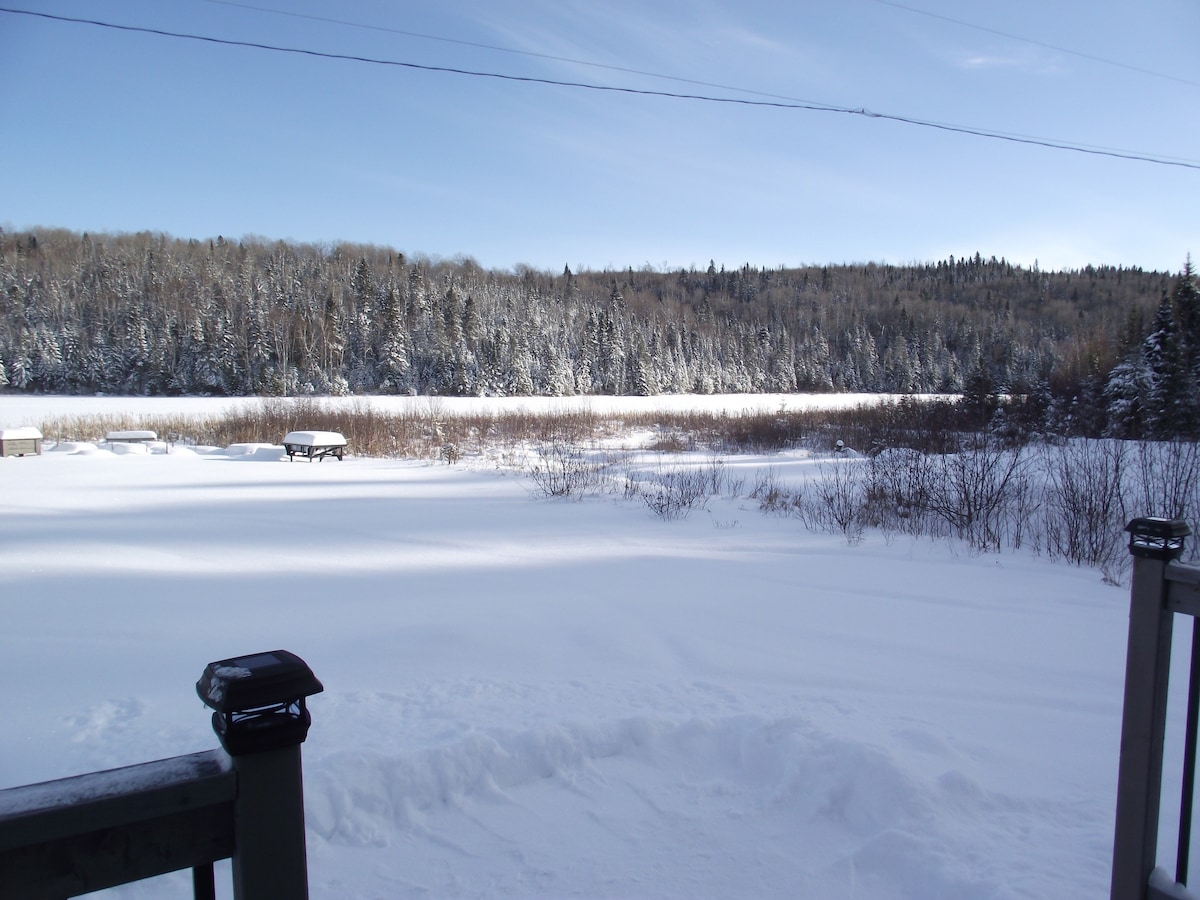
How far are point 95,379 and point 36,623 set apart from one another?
5998 centimetres

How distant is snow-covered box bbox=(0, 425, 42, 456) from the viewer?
54.9 ft

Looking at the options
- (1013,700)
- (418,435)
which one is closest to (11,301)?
(418,435)

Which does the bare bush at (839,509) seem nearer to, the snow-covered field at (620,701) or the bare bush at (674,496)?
the snow-covered field at (620,701)

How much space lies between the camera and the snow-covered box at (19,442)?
54.9ft

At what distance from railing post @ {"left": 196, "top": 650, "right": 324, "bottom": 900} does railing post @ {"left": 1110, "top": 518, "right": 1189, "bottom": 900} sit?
203cm

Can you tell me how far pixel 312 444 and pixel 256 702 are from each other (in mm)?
Answer: 17954

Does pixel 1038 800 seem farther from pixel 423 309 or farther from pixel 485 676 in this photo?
pixel 423 309

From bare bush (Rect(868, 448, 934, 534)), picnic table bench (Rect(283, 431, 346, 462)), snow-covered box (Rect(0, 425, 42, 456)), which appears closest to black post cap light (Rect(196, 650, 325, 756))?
bare bush (Rect(868, 448, 934, 534))

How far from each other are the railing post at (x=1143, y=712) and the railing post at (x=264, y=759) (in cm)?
203

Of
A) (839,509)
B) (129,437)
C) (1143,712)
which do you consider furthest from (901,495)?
(129,437)

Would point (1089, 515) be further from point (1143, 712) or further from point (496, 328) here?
point (496, 328)

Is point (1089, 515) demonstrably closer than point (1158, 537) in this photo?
No

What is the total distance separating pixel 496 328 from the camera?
6272 cm

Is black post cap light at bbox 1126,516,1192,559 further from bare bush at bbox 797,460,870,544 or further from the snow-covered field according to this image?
bare bush at bbox 797,460,870,544
